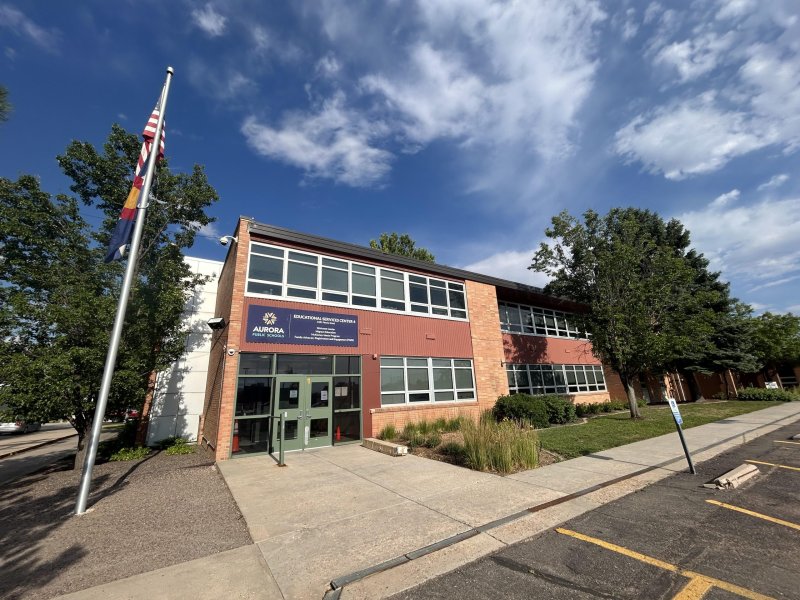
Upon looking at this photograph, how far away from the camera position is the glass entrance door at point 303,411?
37.3 ft

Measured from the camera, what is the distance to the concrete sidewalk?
3.67 m

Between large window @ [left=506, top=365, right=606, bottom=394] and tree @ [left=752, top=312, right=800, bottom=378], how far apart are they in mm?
13352

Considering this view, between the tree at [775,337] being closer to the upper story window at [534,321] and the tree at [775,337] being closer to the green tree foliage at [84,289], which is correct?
the upper story window at [534,321]

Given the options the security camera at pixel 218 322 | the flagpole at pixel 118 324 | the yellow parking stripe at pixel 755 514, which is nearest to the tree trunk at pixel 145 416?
the security camera at pixel 218 322

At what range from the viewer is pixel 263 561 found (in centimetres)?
412

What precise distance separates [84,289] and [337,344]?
26.5 ft

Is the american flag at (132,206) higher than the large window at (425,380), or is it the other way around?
the american flag at (132,206)

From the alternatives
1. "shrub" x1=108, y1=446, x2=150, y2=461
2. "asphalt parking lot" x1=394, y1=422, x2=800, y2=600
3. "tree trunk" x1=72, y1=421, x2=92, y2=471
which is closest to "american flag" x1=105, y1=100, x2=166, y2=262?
"tree trunk" x1=72, y1=421, x2=92, y2=471

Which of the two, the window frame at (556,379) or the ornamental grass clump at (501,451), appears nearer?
the ornamental grass clump at (501,451)

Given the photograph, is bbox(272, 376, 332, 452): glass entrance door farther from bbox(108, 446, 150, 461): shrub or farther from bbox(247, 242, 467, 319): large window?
bbox(108, 446, 150, 461): shrub

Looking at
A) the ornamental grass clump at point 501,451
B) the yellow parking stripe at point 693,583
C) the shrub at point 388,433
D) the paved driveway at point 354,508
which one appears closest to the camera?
the yellow parking stripe at point 693,583

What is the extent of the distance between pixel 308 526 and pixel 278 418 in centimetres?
646

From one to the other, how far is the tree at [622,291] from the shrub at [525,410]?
16.8 ft

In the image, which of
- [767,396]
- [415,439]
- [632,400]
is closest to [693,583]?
[415,439]
